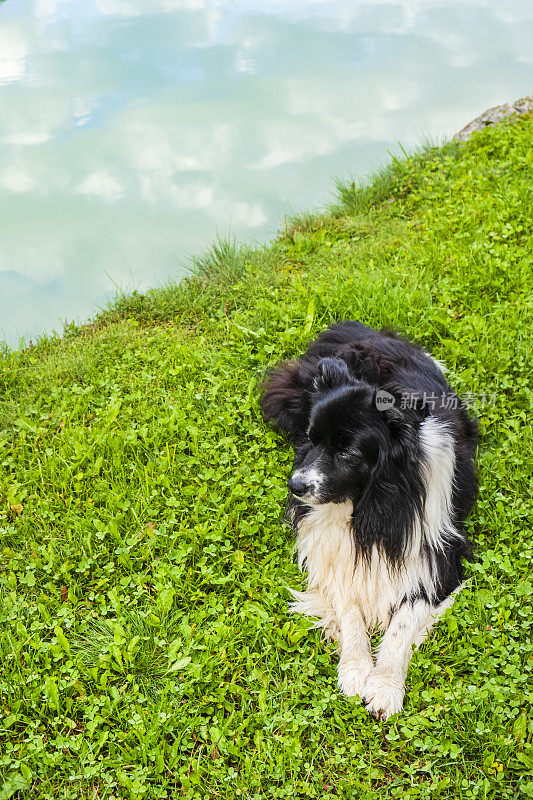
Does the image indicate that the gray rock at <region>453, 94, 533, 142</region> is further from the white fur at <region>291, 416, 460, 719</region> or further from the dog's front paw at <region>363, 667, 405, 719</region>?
the dog's front paw at <region>363, 667, 405, 719</region>

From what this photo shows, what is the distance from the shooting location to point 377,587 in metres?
2.95

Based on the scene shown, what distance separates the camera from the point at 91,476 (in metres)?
3.75

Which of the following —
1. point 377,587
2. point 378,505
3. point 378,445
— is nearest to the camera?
point 378,445

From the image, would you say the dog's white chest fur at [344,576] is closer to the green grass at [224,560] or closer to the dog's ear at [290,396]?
the green grass at [224,560]

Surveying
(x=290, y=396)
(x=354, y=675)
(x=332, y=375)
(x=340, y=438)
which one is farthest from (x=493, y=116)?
(x=354, y=675)

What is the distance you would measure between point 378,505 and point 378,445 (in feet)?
0.90

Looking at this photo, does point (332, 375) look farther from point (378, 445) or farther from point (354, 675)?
point (354, 675)

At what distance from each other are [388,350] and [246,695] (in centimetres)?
166

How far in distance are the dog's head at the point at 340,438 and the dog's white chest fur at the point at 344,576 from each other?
0.21m

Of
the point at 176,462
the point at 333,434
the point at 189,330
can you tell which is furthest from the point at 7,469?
the point at 333,434

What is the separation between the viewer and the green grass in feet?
8.23

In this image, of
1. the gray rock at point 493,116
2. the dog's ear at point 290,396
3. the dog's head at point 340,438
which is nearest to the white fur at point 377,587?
the dog's head at point 340,438

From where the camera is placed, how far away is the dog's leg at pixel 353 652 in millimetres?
2713

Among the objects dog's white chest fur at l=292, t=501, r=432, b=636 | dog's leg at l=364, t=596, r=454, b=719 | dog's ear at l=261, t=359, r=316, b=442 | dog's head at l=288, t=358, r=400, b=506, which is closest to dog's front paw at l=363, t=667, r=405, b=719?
dog's leg at l=364, t=596, r=454, b=719
